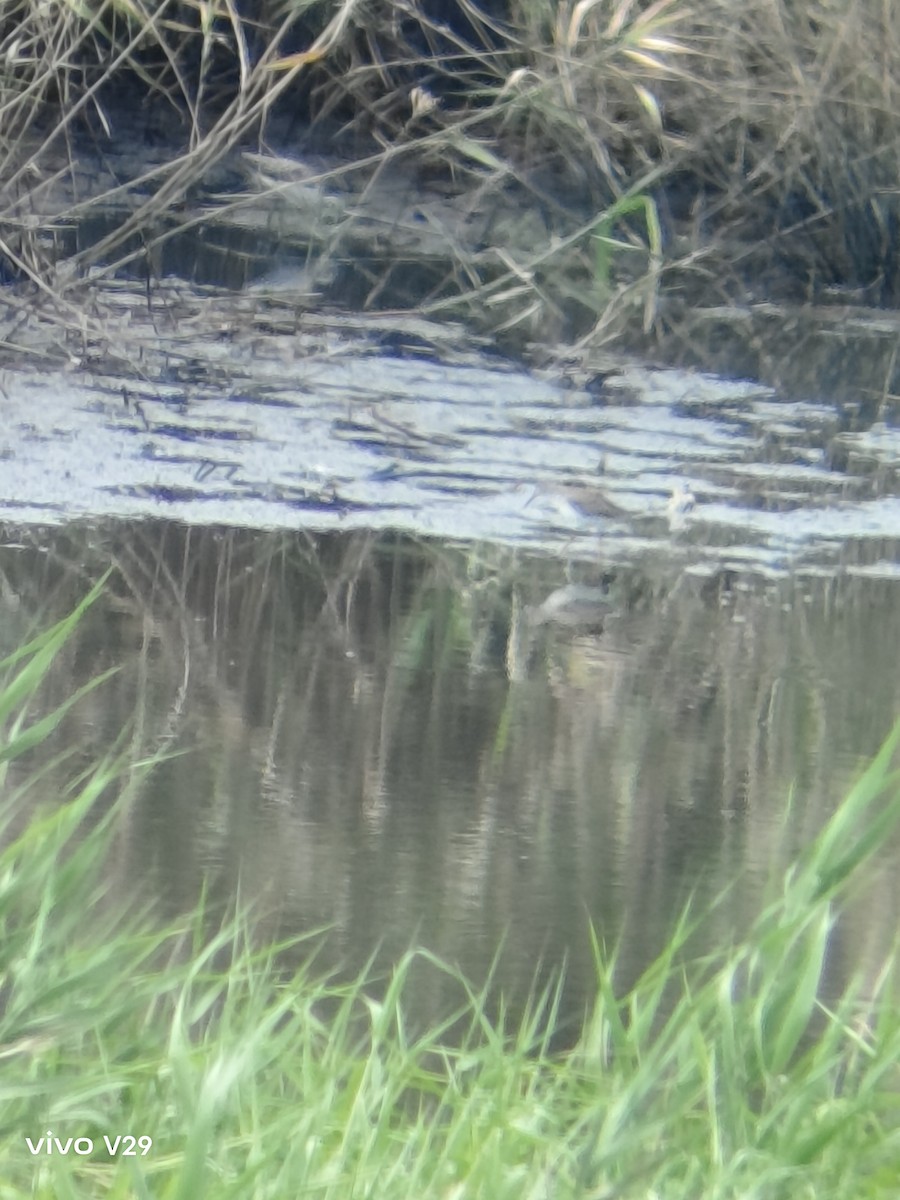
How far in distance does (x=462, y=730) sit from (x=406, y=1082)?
2.57 ft

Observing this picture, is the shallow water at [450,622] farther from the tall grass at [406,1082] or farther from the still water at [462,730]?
the tall grass at [406,1082]

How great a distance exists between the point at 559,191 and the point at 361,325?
783 mm

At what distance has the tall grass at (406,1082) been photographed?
3.69 ft

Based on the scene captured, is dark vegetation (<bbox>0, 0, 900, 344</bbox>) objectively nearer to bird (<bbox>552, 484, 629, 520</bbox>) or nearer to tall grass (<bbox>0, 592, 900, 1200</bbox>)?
bird (<bbox>552, 484, 629, 520</bbox>)

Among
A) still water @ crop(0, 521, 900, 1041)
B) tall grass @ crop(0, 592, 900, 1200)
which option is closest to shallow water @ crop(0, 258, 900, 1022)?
still water @ crop(0, 521, 900, 1041)

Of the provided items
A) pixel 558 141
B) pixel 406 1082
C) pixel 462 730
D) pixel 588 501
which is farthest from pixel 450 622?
pixel 558 141

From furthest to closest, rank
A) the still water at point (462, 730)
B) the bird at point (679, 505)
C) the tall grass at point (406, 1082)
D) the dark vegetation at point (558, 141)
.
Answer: the dark vegetation at point (558, 141) → the bird at point (679, 505) → the still water at point (462, 730) → the tall grass at point (406, 1082)

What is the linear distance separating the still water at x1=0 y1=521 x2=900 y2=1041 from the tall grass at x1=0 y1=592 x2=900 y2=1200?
0.15 metres

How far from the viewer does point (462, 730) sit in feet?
6.59

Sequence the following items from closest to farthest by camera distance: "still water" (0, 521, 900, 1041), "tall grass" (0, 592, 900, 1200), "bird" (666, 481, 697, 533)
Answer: "tall grass" (0, 592, 900, 1200), "still water" (0, 521, 900, 1041), "bird" (666, 481, 697, 533)

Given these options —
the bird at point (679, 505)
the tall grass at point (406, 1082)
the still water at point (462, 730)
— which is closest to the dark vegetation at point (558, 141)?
the bird at point (679, 505)

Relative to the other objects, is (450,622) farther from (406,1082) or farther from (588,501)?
(406,1082)

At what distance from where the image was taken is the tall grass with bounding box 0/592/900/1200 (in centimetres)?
112

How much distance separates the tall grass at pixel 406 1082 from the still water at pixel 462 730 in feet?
0.49
